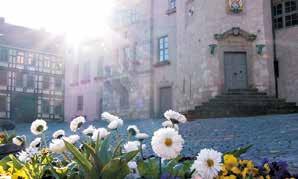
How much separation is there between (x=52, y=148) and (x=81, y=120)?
2.53 feet

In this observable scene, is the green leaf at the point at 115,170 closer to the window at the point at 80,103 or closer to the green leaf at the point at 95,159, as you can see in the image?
the green leaf at the point at 95,159

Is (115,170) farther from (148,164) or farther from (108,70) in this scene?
A: (108,70)

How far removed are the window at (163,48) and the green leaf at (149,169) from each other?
69.3 ft

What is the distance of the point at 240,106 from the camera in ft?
55.9

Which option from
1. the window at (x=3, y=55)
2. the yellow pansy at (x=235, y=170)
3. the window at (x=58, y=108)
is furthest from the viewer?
the window at (x=58, y=108)

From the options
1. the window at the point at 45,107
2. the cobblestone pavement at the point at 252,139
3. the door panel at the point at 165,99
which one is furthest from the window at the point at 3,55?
the cobblestone pavement at the point at 252,139

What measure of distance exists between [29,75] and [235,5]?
25.9m

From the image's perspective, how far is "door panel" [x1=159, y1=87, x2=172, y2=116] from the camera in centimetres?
2397

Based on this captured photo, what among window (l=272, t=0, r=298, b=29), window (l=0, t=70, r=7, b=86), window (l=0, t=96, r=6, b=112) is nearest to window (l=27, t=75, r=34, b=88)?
window (l=0, t=70, r=7, b=86)

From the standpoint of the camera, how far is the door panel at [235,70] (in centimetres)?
1872

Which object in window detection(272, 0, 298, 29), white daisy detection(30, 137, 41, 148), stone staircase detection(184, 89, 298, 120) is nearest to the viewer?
white daisy detection(30, 137, 41, 148)

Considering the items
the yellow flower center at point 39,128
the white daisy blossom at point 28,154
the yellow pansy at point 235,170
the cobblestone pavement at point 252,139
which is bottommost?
the cobblestone pavement at point 252,139

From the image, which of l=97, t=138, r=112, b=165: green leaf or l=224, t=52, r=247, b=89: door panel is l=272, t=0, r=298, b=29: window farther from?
l=97, t=138, r=112, b=165: green leaf

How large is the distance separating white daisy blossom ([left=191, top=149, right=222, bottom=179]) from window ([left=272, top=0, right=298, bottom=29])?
1884 centimetres
